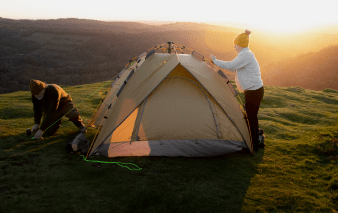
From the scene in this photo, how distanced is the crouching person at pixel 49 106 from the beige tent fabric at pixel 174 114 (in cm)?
150

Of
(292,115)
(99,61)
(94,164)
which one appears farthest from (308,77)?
(99,61)

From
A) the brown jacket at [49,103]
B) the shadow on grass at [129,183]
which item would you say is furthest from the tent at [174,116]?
the brown jacket at [49,103]

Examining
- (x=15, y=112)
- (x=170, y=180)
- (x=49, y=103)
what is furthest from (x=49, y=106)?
(x=15, y=112)

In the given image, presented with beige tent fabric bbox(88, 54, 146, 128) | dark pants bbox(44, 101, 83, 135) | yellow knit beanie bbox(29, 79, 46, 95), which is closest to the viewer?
yellow knit beanie bbox(29, 79, 46, 95)

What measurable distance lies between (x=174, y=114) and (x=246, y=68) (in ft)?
7.00

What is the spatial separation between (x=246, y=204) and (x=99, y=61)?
8934cm

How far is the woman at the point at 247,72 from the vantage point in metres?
5.21

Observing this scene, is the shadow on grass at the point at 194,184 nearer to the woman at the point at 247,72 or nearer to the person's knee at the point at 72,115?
the woman at the point at 247,72

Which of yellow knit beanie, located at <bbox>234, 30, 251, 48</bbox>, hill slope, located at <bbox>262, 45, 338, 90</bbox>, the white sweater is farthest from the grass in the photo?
hill slope, located at <bbox>262, 45, 338, 90</bbox>

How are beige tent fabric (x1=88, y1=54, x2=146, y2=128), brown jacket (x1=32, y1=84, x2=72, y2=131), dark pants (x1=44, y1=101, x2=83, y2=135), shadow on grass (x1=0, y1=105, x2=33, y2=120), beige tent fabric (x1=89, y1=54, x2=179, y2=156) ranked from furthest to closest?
shadow on grass (x1=0, y1=105, x2=33, y2=120) → beige tent fabric (x1=88, y1=54, x2=146, y2=128) → dark pants (x1=44, y1=101, x2=83, y2=135) → brown jacket (x1=32, y1=84, x2=72, y2=131) → beige tent fabric (x1=89, y1=54, x2=179, y2=156)

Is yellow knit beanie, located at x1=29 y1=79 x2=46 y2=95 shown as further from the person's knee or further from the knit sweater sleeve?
the knit sweater sleeve

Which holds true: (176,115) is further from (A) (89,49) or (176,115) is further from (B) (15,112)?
(A) (89,49)

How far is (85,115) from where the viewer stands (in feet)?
30.4

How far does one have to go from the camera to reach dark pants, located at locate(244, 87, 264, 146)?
5.37 meters
